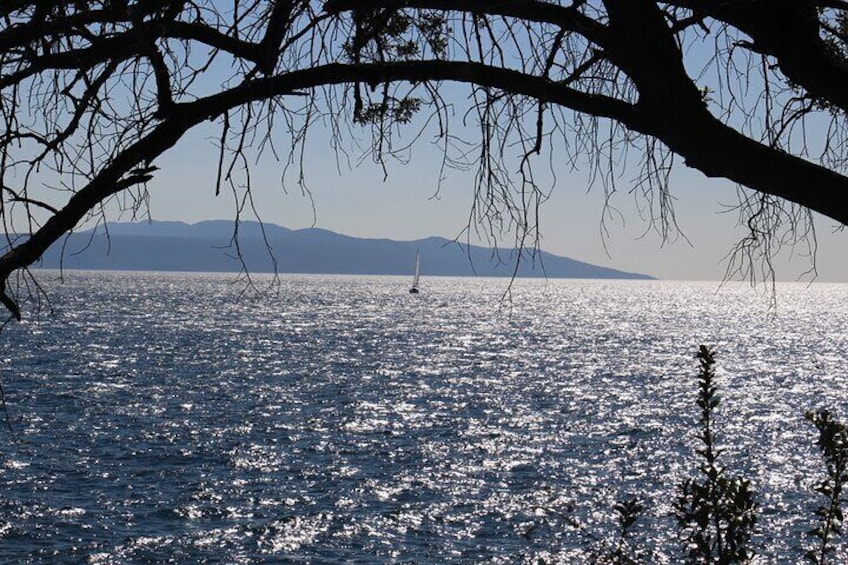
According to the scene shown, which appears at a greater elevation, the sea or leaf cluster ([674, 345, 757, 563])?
leaf cluster ([674, 345, 757, 563])

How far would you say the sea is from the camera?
2331 cm

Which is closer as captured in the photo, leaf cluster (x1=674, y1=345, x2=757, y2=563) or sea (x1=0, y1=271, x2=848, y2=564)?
leaf cluster (x1=674, y1=345, x2=757, y2=563)

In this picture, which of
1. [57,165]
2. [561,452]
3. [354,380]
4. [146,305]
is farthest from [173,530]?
[146,305]

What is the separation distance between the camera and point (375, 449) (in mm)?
35562

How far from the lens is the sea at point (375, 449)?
76.5ft

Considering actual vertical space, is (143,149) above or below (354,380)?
above

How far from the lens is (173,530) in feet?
78.4

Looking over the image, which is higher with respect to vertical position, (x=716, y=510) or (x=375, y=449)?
(x=716, y=510)

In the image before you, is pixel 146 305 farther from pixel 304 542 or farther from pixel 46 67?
pixel 46 67

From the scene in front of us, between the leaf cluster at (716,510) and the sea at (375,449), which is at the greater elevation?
the leaf cluster at (716,510)

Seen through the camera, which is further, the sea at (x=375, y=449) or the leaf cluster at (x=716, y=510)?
the sea at (x=375, y=449)

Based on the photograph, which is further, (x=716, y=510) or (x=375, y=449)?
(x=375, y=449)

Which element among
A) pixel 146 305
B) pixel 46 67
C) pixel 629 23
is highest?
pixel 629 23

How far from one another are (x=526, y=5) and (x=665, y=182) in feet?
3.83
